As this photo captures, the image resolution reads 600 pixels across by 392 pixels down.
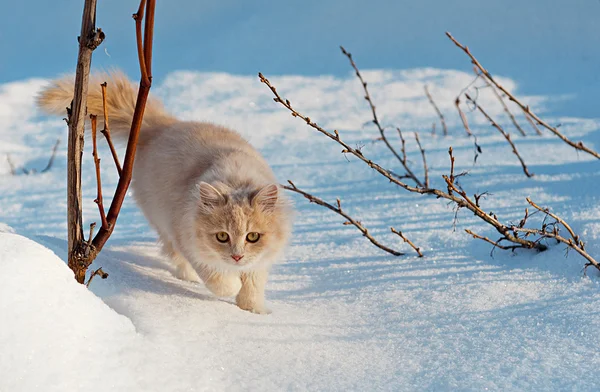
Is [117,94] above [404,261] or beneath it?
above

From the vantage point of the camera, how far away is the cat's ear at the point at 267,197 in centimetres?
240

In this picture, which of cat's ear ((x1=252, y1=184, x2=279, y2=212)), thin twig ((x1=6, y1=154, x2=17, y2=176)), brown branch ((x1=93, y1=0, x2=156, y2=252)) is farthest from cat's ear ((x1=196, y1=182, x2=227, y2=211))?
thin twig ((x1=6, y1=154, x2=17, y2=176))

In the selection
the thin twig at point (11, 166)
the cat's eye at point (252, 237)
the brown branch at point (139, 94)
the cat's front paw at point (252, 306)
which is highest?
the brown branch at point (139, 94)

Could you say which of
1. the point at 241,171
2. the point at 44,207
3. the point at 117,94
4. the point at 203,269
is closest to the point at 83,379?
the point at 203,269

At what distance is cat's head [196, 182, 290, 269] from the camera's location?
245cm

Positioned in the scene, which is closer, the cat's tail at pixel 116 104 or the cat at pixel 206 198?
the cat at pixel 206 198

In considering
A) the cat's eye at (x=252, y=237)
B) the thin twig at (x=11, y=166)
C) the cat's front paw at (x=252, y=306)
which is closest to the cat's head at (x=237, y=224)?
the cat's eye at (x=252, y=237)


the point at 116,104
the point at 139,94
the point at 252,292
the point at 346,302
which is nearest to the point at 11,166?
the point at 116,104

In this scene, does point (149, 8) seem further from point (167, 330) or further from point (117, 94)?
point (117, 94)

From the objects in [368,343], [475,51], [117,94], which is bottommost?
[368,343]

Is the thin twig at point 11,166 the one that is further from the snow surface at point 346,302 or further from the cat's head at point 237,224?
the cat's head at point 237,224

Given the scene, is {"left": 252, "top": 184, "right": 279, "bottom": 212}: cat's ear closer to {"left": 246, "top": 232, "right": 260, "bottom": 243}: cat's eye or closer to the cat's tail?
{"left": 246, "top": 232, "right": 260, "bottom": 243}: cat's eye

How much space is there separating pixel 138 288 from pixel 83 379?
74 centimetres

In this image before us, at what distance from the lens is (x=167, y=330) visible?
6.11ft
